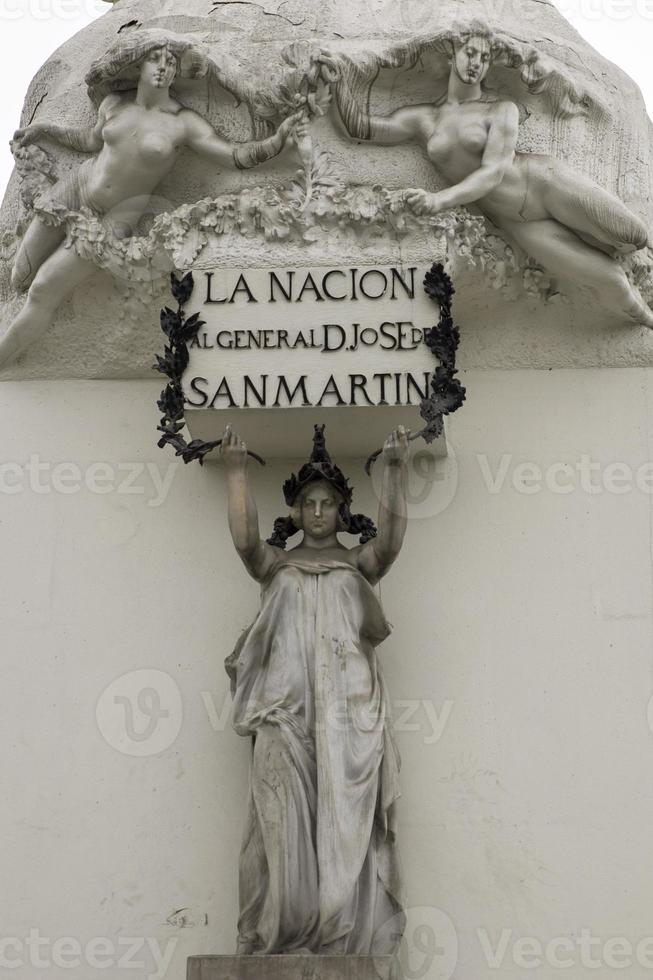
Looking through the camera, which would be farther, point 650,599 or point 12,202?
point 12,202

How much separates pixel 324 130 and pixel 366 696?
2.32 m

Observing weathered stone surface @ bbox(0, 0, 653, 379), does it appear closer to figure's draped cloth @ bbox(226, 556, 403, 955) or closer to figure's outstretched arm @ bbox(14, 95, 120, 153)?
figure's outstretched arm @ bbox(14, 95, 120, 153)

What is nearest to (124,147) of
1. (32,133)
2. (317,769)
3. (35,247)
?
(32,133)

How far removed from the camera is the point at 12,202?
832 cm

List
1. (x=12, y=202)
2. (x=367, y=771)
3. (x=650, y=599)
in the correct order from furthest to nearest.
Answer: (x=12, y=202) → (x=650, y=599) → (x=367, y=771)

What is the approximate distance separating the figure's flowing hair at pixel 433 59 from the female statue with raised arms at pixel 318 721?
1.40m

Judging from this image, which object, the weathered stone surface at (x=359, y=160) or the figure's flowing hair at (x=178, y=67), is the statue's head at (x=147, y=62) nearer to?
the figure's flowing hair at (x=178, y=67)

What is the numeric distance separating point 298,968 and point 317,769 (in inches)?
28.3

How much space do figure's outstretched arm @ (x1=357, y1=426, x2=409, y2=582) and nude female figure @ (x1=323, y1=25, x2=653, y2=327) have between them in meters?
1.08

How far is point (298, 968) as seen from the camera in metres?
6.67

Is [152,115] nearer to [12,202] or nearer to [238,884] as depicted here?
[12,202]

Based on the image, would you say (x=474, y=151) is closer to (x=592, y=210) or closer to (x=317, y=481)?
(x=592, y=210)

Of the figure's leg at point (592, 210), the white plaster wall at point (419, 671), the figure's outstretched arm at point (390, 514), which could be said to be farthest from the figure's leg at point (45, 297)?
the figure's leg at point (592, 210)

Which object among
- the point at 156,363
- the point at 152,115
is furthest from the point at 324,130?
the point at 156,363
